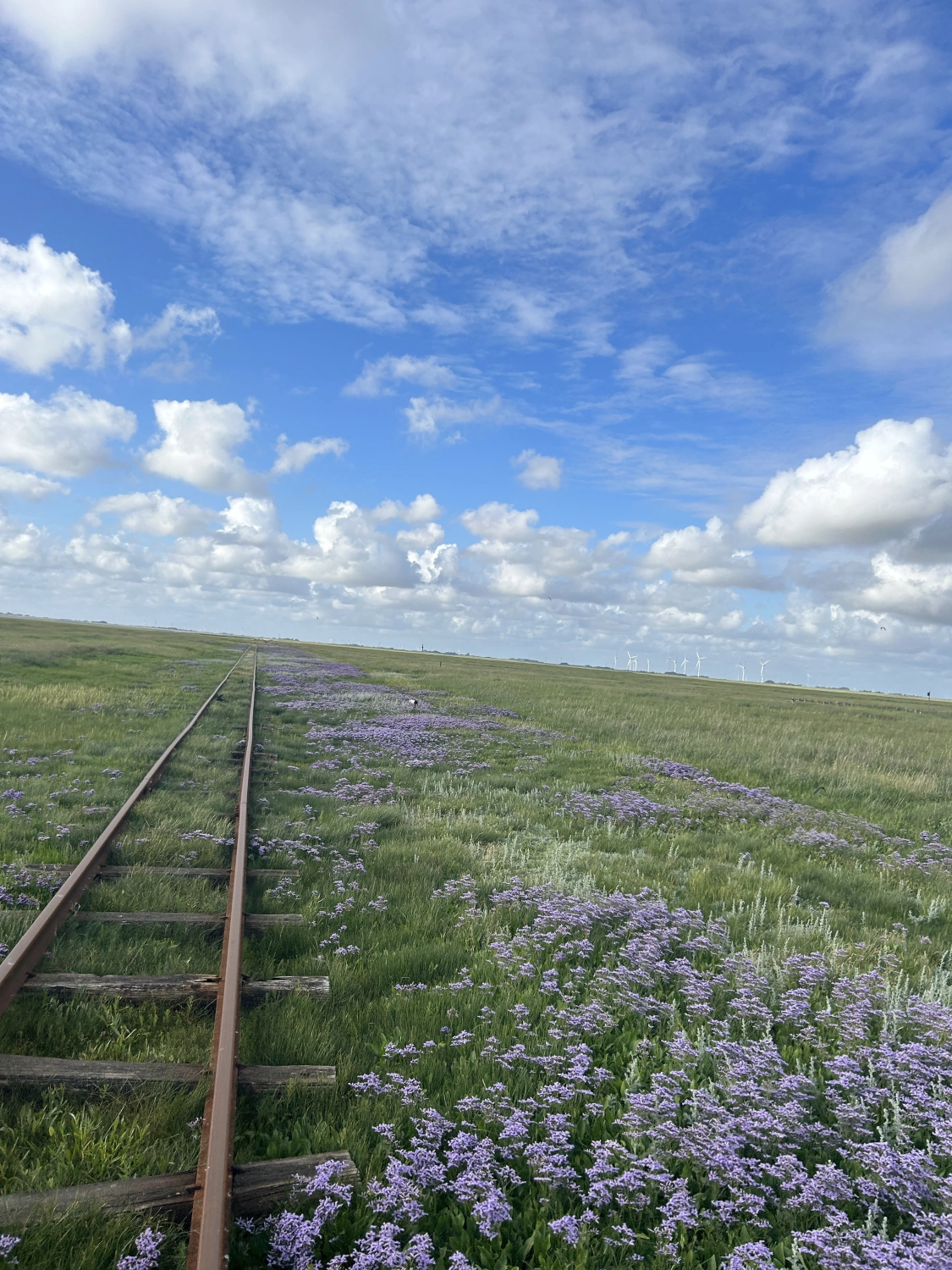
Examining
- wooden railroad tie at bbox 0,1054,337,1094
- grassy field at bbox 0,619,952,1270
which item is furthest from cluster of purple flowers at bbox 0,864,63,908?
wooden railroad tie at bbox 0,1054,337,1094

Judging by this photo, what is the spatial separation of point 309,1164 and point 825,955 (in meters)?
4.99

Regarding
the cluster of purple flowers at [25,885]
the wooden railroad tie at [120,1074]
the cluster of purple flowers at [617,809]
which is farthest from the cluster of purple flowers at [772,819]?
the wooden railroad tie at [120,1074]

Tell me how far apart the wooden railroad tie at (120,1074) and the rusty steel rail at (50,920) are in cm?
62

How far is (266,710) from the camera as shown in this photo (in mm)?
21641

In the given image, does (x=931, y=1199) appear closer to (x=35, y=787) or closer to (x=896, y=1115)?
(x=896, y=1115)

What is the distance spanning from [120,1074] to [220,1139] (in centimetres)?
100

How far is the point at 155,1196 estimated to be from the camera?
2.89 m

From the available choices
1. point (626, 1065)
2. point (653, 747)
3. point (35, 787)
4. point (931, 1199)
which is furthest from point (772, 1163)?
point (653, 747)

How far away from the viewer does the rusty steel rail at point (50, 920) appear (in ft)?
14.4

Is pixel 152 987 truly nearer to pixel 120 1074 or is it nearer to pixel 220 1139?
pixel 120 1074

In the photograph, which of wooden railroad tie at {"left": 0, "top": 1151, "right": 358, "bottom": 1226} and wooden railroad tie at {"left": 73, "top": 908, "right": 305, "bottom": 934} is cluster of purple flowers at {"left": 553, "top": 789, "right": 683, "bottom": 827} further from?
wooden railroad tie at {"left": 0, "top": 1151, "right": 358, "bottom": 1226}

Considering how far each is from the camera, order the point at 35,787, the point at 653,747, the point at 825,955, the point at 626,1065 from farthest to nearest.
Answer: the point at 653,747
the point at 35,787
the point at 825,955
the point at 626,1065

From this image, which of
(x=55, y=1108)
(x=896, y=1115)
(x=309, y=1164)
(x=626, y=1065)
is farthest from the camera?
(x=626, y=1065)

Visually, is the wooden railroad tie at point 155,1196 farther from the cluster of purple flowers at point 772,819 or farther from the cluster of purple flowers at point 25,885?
the cluster of purple flowers at point 772,819
